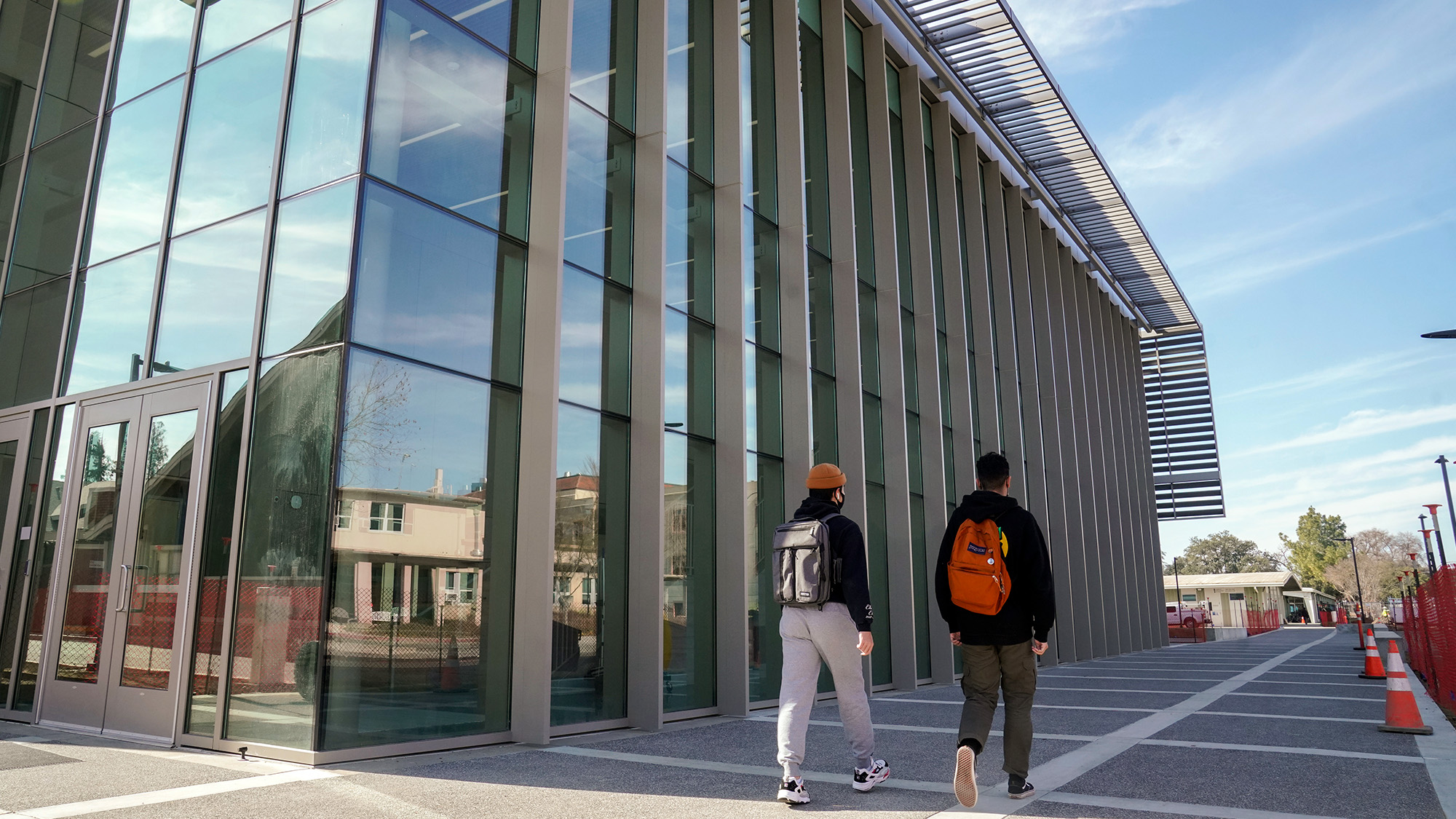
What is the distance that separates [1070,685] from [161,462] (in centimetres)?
1238

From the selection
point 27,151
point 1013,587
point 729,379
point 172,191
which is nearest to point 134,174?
point 172,191

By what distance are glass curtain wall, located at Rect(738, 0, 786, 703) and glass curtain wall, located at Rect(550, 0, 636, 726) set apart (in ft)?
6.33

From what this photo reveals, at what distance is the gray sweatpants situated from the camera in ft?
17.4

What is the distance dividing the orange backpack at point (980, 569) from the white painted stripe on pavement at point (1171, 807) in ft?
3.63

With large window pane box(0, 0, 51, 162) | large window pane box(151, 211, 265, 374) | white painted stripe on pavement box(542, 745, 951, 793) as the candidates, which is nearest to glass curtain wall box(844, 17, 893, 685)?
white painted stripe on pavement box(542, 745, 951, 793)

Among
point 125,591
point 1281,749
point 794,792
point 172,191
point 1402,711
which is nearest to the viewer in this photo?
point 794,792

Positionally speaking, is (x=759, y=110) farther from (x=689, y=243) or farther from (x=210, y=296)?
(x=210, y=296)

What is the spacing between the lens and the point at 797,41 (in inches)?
536

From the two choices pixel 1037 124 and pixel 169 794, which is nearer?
pixel 169 794

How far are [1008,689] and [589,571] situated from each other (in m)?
4.77

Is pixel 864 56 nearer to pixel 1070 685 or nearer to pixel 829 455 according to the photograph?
pixel 829 455

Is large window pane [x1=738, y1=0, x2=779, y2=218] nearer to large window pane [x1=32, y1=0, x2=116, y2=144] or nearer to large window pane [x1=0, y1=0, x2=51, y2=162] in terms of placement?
large window pane [x1=32, y1=0, x2=116, y2=144]

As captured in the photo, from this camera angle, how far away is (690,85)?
11680mm

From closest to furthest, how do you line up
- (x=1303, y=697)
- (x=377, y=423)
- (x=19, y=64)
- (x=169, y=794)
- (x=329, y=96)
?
(x=169, y=794), (x=377, y=423), (x=329, y=96), (x=1303, y=697), (x=19, y=64)
